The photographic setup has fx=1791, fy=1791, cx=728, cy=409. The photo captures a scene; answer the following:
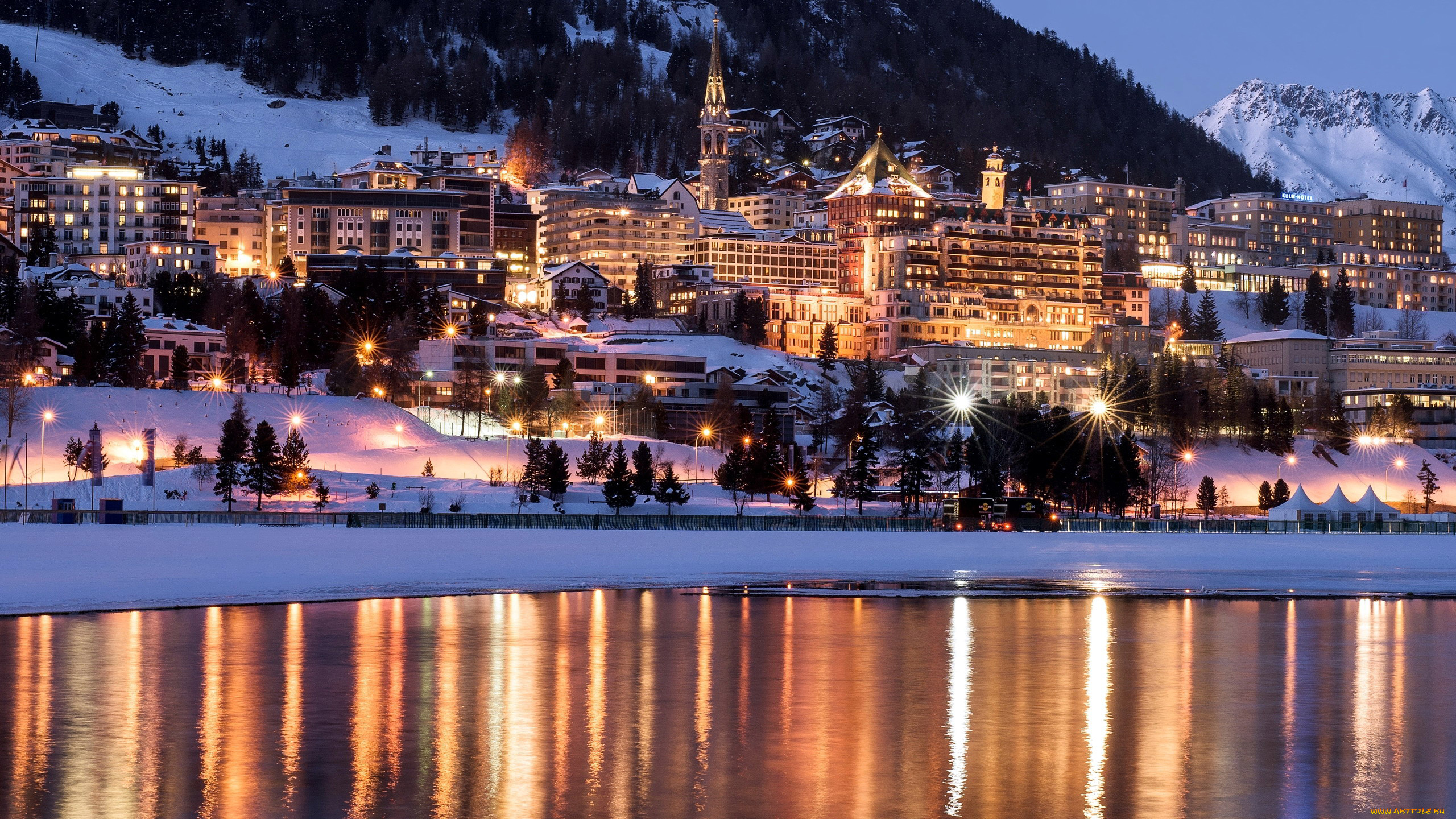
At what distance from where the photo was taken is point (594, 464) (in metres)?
103

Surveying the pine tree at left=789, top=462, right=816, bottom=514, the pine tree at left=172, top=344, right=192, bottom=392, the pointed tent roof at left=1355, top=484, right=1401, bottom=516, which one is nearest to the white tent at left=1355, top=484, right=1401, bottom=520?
the pointed tent roof at left=1355, top=484, right=1401, bottom=516

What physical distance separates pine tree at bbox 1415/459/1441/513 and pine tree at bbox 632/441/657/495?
2223 inches

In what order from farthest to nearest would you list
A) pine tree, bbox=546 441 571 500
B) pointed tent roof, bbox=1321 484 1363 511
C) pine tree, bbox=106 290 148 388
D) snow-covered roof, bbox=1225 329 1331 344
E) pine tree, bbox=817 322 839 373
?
snow-covered roof, bbox=1225 329 1331 344 < pine tree, bbox=817 322 839 373 < pine tree, bbox=106 290 148 388 < pointed tent roof, bbox=1321 484 1363 511 < pine tree, bbox=546 441 571 500

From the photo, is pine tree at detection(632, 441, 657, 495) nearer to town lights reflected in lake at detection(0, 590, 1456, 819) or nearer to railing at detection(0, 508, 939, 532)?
railing at detection(0, 508, 939, 532)

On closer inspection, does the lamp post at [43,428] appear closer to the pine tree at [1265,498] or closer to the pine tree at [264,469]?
the pine tree at [264,469]

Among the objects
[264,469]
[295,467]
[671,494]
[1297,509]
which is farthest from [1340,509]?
[264,469]

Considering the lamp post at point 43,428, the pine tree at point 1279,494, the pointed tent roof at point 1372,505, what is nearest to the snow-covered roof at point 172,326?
the lamp post at point 43,428

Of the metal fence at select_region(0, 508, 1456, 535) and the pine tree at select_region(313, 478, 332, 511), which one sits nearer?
the metal fence at select_region(0, 508, 1456, 535)

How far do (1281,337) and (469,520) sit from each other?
13553cm

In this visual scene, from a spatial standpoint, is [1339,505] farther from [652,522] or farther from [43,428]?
[43,428]

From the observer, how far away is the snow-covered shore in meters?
42.0

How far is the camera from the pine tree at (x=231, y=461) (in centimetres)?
8881

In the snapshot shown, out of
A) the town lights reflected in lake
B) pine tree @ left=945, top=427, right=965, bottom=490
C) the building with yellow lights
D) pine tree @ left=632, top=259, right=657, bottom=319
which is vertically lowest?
the town lights reflected in lake

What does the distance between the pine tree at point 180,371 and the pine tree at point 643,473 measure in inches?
1357
